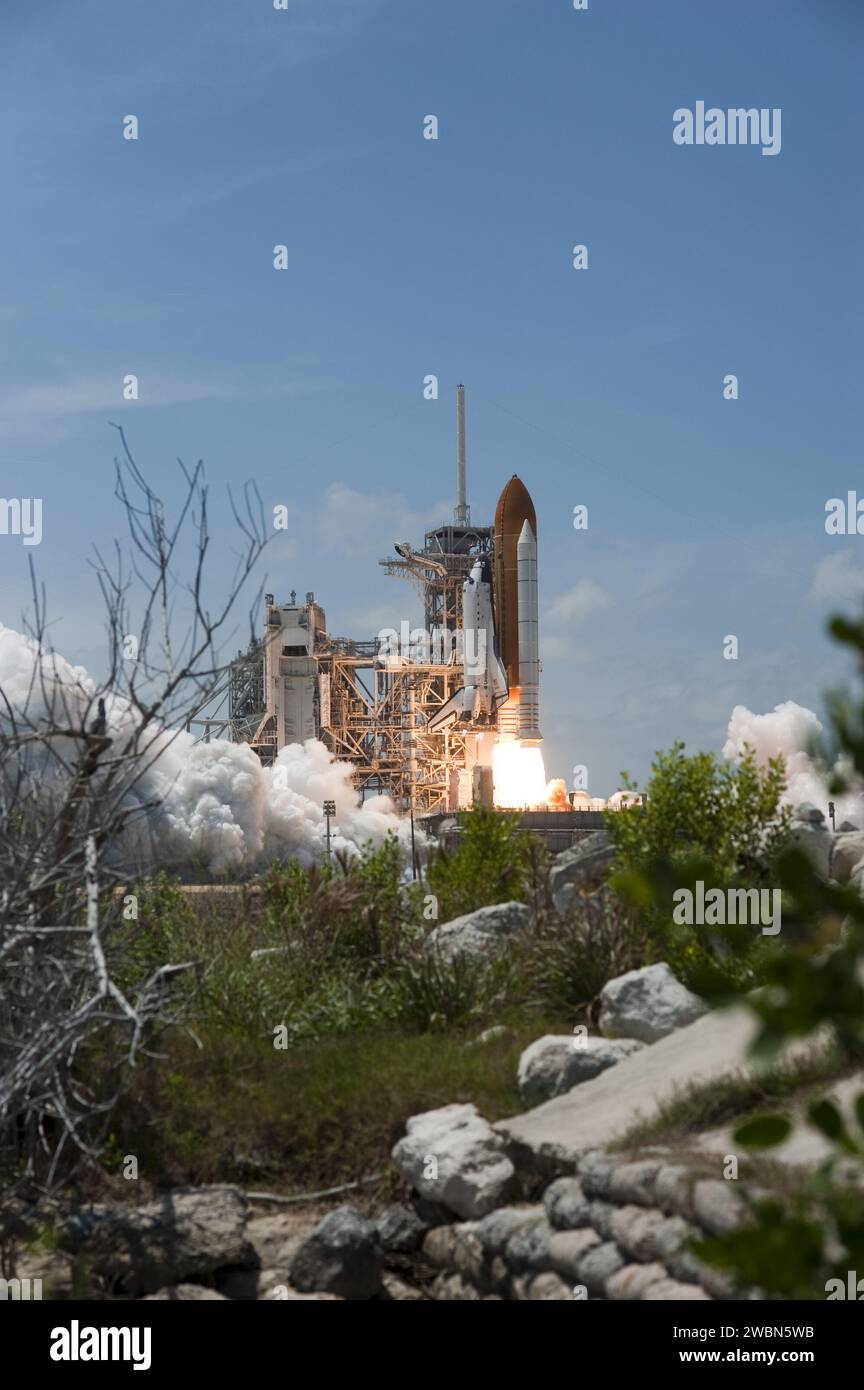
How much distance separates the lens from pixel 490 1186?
11.6 meters

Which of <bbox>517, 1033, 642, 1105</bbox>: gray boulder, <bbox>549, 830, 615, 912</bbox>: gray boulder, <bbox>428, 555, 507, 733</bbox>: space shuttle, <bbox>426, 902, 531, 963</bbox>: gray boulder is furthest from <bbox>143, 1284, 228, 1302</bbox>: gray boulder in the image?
<bbox>428, 555, 507, 733</bbox>: space shuttle

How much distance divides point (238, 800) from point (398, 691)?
539 inches

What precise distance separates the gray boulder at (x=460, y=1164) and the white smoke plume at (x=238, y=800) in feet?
117

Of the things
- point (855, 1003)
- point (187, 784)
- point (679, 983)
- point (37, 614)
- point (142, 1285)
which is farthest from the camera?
point (187, 784)

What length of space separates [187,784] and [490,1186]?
45937 millimetres

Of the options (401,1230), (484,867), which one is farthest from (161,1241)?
(484,867)

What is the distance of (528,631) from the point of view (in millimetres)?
64750

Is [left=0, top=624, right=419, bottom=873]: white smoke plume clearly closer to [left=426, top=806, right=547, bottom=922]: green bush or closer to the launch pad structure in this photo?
the launch pad structure

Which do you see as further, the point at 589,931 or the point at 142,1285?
the point at 589,931

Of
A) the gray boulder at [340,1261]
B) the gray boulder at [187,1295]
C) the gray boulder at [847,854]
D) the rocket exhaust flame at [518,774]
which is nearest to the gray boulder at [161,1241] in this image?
the gray boulder at [187,1295]

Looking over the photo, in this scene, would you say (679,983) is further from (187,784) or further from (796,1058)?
(187,784)

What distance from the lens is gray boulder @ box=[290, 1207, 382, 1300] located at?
11227 millimetres

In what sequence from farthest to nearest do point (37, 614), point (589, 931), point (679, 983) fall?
point (589, 931) < point (679, 983) < point (37, 614)
